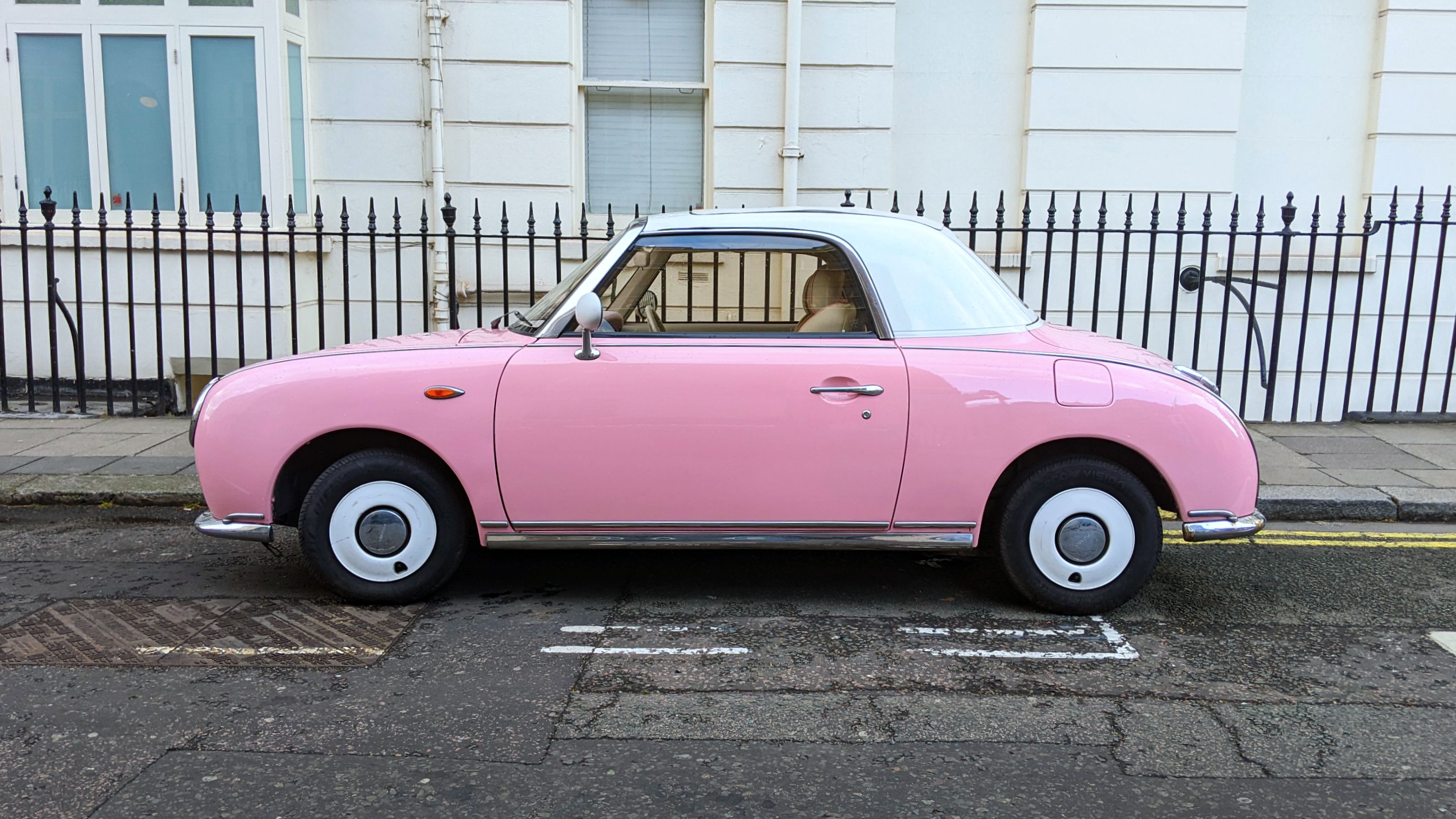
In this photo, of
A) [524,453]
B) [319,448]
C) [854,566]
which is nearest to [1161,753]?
[854,566]

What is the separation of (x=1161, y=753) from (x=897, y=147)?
725cm

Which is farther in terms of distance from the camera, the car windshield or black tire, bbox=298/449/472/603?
the car windshield

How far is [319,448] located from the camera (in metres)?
4.48

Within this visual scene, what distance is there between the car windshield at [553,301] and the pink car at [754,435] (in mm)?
66

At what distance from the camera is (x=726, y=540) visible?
436 cm

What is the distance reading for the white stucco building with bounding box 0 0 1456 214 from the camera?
9.07 m

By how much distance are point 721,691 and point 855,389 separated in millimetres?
1238

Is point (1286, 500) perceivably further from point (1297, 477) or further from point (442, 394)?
point (442, 394)

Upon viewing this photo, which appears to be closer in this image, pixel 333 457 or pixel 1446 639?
pixel 1446 639

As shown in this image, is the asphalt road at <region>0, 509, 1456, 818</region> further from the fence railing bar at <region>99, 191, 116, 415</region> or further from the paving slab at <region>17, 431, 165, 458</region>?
the fence railing bar at <region>99, 191, 116, 415</region>

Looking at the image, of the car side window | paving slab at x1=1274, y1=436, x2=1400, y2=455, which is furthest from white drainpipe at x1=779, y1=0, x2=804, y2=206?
the car side window

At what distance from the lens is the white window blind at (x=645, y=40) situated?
9.62m

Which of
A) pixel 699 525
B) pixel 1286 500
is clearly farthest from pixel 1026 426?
pixel 1286 500

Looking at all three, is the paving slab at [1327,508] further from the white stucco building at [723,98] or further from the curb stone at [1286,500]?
the white stucco building at [723,98]
